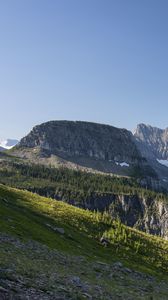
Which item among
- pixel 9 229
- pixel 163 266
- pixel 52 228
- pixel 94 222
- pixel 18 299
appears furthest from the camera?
pixel 94 222

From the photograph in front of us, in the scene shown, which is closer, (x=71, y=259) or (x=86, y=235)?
(x=71, y=259)

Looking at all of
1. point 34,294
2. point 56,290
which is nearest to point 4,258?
point 56,290

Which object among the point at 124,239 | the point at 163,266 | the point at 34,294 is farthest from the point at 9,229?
the point at 124,239

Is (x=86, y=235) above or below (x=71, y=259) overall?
below

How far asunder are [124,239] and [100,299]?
70.0 metres

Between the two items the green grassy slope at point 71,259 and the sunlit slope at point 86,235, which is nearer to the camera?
the green grassy slope at point 71,259

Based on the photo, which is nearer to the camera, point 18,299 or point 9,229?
point 18,299

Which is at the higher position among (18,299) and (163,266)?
(18,299)

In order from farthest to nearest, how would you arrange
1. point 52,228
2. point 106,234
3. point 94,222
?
1. point 94,222
2. point 106,234
3. point 52,228

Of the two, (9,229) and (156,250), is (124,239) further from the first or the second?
(9,229)

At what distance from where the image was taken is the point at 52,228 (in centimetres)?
7262

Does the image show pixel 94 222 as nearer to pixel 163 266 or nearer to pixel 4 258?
pixel 163 266

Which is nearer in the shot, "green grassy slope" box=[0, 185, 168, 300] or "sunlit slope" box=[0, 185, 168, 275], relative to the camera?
"green grassy slope" box=[0, 185, 168, 300]

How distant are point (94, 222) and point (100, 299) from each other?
75476mm
